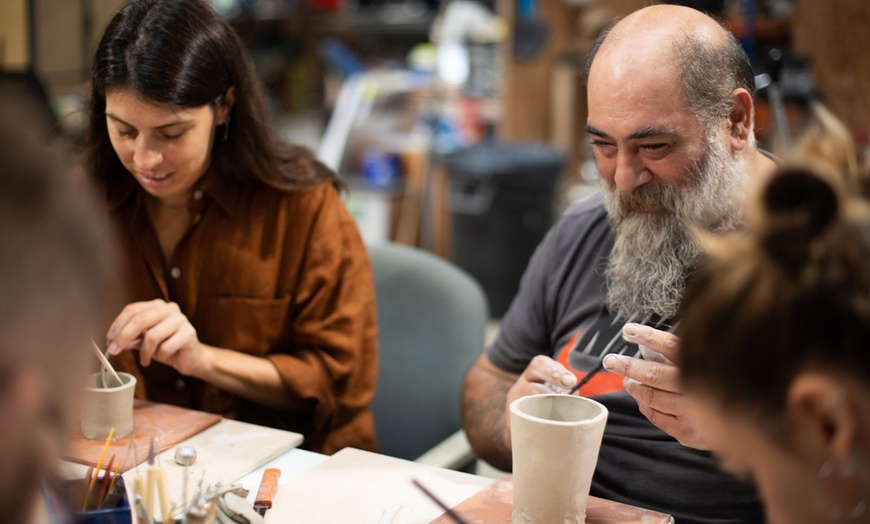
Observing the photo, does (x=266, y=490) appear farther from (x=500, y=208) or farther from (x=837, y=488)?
(x=500, y=208)

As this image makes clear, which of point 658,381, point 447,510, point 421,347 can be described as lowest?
point 421,347

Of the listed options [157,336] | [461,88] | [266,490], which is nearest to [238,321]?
Result: [157,336]

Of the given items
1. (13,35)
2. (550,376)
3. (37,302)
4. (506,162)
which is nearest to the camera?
(37,302)

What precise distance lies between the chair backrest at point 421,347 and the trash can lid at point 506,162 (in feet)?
7.05

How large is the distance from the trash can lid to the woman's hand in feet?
8.73

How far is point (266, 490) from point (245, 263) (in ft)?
2.14

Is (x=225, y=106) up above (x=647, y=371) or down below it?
above

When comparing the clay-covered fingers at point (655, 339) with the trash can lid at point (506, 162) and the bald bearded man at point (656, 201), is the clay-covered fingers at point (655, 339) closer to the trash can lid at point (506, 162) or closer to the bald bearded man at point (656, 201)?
the bald bearded man at point (656, 201)

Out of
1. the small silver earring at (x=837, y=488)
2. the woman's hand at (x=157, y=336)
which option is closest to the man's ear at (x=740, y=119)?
the small silver earring at (x=837, y=488)

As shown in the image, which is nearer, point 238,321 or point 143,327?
point 143,327

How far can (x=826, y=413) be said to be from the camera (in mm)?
735

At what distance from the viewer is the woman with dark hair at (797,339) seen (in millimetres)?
726

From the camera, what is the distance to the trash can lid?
4.14m

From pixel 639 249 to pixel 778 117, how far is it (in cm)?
116
